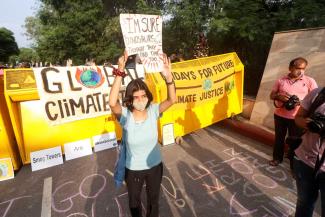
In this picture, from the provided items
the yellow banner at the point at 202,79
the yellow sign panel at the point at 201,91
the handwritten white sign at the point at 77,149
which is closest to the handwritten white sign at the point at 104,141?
the handwritten white sign at the point at 77,149

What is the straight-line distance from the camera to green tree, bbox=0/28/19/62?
65.8 m

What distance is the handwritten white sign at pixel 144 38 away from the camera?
9.32 feet

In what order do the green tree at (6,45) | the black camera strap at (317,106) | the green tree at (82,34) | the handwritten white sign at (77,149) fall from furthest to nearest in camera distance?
the green tree at (6,45)
the green tree at (82,34)
the handwritten white sign at (77,149)
the black camera strap at (317,106)

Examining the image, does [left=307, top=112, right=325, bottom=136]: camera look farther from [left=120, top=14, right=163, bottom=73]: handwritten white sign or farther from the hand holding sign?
[left=120, top=14, right=163, bottom=73]: handwritten white sign

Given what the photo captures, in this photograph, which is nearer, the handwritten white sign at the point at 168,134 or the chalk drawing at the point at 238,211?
the chalk drawing at the point at 238,211

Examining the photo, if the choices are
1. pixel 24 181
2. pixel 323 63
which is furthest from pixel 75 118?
pixel 323 63

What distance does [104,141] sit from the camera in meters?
5.75

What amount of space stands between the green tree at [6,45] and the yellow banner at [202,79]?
7124cm

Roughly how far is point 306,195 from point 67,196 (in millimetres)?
3352

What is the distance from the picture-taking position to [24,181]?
4.69 m

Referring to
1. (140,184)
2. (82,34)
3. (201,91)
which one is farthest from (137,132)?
(82,34)

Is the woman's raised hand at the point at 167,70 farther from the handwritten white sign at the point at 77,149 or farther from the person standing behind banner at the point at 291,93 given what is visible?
the handwritten white sign at the point at 77,149

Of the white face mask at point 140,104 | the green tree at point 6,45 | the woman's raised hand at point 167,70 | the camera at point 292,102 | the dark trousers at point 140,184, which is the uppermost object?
the woman's raised hand at point 167,70

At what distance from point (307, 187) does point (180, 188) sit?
209 cm
